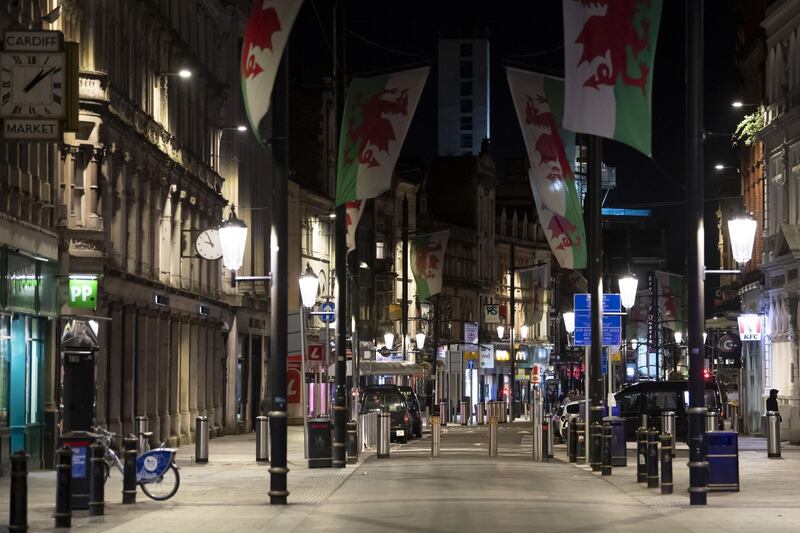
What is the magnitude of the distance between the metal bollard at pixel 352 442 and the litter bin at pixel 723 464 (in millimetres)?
12223

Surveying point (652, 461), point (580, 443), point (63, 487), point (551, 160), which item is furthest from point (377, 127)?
point (63, 487)

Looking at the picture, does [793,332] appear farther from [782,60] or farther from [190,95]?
[190,95]

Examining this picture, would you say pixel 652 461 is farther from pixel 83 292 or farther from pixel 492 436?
pixel 492 436

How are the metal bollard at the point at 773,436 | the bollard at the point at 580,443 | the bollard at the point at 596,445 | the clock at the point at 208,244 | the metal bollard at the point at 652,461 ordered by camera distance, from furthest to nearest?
the clock at the point at 208,244, the metal bollard at the point at 773,436, the bollard at the point at 580,443, the bollard at the point at 596,445, the metal bollard at the point at 652,461

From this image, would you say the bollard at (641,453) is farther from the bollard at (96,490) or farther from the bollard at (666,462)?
the bollard at (96,490)

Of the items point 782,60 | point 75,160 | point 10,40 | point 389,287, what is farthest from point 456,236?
point 10,40

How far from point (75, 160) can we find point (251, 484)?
38.5 feet

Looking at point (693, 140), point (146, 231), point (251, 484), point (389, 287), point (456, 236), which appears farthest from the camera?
point (456, 236)

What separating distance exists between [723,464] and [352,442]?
42.4 ft

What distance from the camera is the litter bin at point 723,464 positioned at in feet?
91.4

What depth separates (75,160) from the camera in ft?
130

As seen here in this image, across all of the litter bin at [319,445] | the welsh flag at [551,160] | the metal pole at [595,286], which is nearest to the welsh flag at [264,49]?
the welsh flag at [551,160]

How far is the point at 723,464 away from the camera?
2812 centimetres

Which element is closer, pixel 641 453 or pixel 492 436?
pixel 641 453
